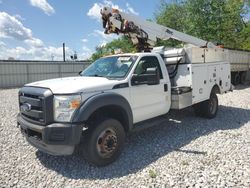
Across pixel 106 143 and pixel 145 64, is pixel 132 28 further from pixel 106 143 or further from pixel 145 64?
pixel 106 143

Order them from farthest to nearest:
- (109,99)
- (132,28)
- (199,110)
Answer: (199,110), (132,28), (109,99)

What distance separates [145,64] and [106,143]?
84.6 inches

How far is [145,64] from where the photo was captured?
5.99 m

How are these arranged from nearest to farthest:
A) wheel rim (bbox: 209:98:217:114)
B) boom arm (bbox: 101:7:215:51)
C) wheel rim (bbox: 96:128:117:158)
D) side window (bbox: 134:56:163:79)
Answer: wheel rim (bbox: 96:128:117:158) < side window (bbox: 134:56:163:79) < boom arm (bbox: 101:7:215:51) < wheel rim (bbox: 209:98:217:114)

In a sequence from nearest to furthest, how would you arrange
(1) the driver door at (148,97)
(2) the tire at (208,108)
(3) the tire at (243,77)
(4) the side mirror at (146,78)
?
(4) the side mirror at (146,78) → (1) the driver door at (148,97) → (2) the tire at (208,108) → (3) the tire at (243,77)

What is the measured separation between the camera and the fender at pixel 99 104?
4.31 m

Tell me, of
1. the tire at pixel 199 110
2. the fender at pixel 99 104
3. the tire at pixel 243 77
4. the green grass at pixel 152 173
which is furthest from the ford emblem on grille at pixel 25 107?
the tire at pixel 243 77

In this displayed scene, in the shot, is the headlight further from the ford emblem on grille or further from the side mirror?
the side mirror

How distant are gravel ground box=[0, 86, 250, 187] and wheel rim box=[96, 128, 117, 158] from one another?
27 centimetres

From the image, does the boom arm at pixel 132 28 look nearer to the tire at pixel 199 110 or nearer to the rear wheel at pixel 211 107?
the tire at pixel 199 110

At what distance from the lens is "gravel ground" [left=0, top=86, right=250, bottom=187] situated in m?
4.27

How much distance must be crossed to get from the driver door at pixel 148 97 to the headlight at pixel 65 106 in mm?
1381

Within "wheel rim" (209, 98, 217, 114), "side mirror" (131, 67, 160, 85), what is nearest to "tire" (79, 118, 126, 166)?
"side mirror" (131, 67, 160, 85)

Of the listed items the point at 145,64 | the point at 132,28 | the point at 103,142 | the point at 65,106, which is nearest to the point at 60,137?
the point at 65,106
